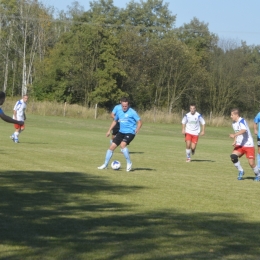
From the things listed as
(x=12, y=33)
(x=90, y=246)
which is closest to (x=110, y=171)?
(x=90, y=246)

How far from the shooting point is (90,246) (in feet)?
25.2


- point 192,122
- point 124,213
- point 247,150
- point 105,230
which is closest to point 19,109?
point 192,122

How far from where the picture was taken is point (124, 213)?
33.5 feet

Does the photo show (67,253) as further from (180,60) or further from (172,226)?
(180,60)

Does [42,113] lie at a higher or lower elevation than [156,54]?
lower

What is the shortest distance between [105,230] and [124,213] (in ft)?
5.00

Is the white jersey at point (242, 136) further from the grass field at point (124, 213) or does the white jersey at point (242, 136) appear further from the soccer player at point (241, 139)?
the grass field at point (124, 213)

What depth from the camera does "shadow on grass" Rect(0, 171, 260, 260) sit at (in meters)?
7.48

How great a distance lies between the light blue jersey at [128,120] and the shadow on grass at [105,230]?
17.0 feet

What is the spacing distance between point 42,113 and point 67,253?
5652 cm

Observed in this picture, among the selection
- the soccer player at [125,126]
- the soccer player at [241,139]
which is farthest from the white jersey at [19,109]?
the soccer player at [241,139]

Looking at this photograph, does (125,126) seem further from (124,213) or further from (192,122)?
(124,213)

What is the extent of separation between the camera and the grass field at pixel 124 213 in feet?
25.1

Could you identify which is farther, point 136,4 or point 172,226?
point 136,4
